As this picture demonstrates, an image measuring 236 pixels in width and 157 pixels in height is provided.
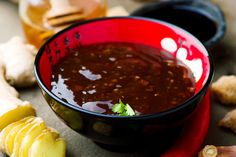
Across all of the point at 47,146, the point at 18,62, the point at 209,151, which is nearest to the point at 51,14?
the point at 18,62

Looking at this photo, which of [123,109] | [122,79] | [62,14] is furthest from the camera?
[62,14]

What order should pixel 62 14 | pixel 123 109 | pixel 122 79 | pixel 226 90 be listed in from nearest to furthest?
pixel 123 109
pixel 122 79
pixel 226 90
pixel 62 14

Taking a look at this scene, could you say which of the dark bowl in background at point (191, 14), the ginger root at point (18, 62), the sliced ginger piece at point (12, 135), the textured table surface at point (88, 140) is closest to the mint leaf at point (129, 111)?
the textured table surface at point (88, 140)

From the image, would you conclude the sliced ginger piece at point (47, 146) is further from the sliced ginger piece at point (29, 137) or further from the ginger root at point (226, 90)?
the ginger root at point (226, 90)

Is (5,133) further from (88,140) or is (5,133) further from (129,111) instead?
(129,111)

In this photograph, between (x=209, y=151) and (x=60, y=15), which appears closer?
(x=209, y=151)

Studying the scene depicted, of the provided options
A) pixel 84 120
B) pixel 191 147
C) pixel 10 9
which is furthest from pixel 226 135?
pixel 10 9

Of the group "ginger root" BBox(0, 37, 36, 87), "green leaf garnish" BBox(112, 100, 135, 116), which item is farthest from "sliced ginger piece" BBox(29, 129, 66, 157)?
"ginger root" BBox(0, 37, 36, 87)
